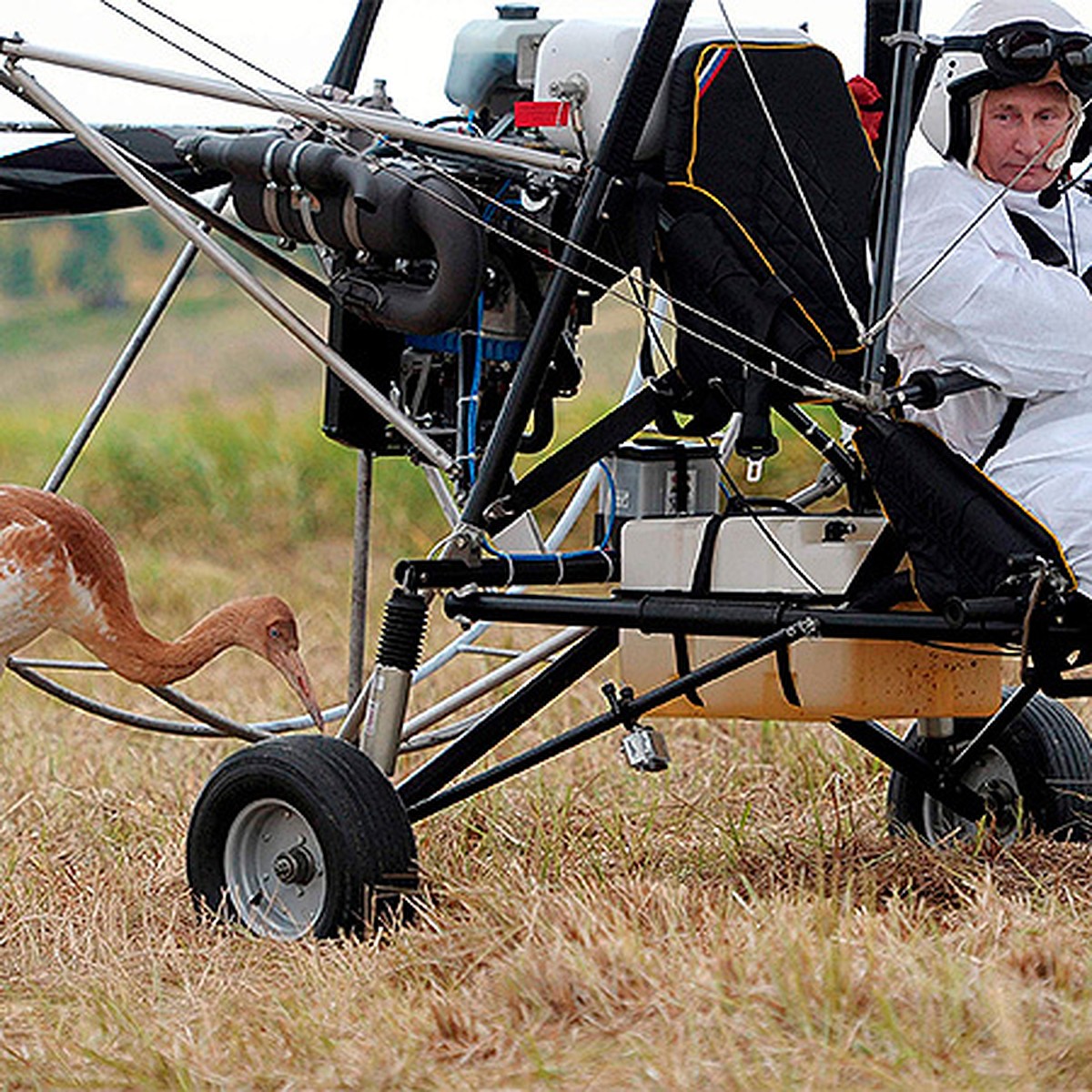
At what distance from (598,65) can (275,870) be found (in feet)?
5.64

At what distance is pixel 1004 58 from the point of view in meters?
4.11

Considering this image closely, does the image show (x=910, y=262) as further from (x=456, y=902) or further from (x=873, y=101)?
(x=456, y=902)

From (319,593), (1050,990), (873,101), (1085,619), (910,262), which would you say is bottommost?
(319,593)

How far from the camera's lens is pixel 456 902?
4340mm

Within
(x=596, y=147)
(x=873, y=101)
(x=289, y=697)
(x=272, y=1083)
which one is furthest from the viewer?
(x=289, y=697)

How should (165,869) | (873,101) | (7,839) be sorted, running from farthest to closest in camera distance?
1. (7,839)
2. (165,869)
3. (873,101)

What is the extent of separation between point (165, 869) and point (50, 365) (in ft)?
46.8

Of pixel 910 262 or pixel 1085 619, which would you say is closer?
pixel 1085 619

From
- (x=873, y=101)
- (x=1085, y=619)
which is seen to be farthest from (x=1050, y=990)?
(x=873, y=101)

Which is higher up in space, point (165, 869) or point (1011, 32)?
point (1011, 32)

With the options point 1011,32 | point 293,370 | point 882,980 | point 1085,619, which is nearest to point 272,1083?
point 882,980

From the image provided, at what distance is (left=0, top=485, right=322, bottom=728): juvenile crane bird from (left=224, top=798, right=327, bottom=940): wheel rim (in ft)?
2.30

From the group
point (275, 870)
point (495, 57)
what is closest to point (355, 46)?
point (495, 57)

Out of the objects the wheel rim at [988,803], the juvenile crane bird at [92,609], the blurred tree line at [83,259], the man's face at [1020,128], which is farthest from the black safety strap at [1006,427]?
the blurred tree line at [83,259]
